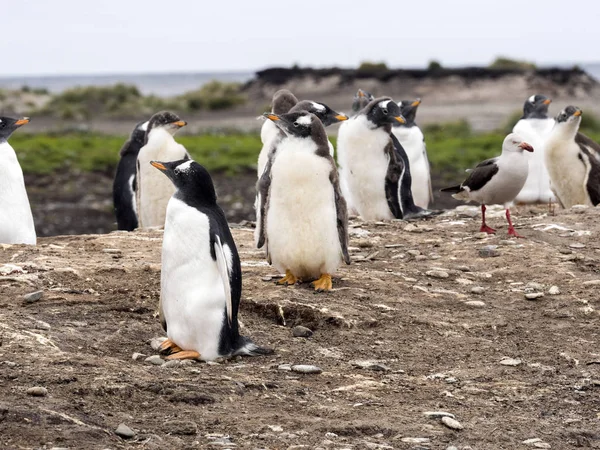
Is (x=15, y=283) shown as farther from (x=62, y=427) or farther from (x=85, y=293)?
(x=62, y=427)

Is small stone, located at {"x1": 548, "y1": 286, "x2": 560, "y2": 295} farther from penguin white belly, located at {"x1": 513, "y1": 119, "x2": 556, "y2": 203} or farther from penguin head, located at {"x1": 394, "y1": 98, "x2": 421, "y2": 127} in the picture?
penguin white belly, located at {"x1": 513, "y1": 119, "x2": 556, "y2": 203}

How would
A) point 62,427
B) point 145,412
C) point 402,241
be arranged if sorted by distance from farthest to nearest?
point 402,241 → point 145,412 → point 62,427

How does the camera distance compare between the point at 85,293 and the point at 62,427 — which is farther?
the point at 85,293

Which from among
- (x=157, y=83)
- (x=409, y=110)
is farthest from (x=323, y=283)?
(x=157, y=83)

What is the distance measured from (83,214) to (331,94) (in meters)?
28.2

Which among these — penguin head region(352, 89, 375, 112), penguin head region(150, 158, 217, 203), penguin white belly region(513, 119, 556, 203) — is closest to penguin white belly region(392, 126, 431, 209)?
penguin head region(352, 89, 375, 112)

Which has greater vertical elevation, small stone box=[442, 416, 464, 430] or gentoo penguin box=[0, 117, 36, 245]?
gentoo penguin box=[0, 117, 36, 245]

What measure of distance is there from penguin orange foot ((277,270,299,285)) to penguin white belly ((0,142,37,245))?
228cm

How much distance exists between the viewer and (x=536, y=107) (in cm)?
1260

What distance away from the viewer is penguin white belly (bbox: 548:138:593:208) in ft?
35.4

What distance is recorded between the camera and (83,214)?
53.1ft

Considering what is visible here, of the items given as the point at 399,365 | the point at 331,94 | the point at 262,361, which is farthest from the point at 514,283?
the point at 331,94

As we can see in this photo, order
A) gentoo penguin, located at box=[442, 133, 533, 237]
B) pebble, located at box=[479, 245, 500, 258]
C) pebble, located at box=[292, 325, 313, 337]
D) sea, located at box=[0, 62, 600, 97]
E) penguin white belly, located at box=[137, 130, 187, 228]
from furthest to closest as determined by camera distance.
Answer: sea, located at box=[0, 62, 600, 97], penguin white belly, located at box=[137, 130, 187, 228], gentoo penguin, located at box=[442, 133, 533, 237], pebble, located at box=[479, 245, 500, 258], pebble, located at box=[292, 325, 313, 337]

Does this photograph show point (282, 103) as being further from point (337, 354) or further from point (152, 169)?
point (337, 354)
